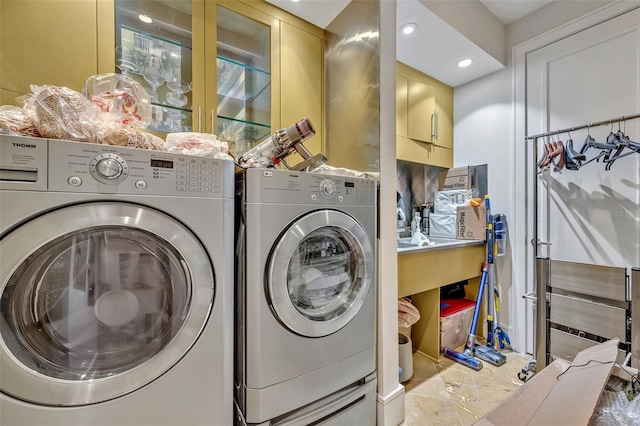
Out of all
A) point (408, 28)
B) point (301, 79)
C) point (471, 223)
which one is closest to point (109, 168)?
point (301, 79)

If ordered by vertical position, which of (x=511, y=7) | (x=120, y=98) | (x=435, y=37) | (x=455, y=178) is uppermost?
(x=511, y=7)

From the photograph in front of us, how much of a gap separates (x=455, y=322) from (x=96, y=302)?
2.26 m

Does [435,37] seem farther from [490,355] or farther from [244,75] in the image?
[490,355]

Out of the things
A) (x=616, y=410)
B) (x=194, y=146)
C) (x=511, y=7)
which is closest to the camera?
(x=616, y=410)

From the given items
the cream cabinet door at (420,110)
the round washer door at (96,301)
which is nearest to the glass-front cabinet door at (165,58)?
the round washer door at (96,301)

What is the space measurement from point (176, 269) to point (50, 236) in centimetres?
32

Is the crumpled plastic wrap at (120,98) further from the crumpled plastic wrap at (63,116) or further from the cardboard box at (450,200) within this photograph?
the cardboard box at (450,200)

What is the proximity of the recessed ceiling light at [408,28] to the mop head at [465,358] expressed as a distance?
2.37m

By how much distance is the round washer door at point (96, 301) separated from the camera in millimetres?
668

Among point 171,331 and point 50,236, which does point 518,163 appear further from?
point 50,236

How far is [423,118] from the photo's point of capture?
2.23 meters

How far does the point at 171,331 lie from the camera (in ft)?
2.79

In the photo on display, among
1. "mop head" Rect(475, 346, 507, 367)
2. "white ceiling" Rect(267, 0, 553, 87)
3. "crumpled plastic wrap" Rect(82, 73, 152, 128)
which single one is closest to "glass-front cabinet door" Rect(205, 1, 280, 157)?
"white ceiling" Rect(267, 0, 553, 87)

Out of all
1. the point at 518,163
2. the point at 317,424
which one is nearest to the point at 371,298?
the point at 317,424
